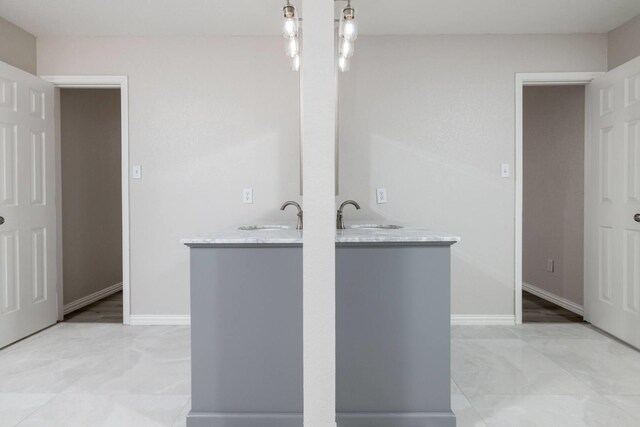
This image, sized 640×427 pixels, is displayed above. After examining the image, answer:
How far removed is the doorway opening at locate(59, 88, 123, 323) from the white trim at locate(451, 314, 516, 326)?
2747 millimetres

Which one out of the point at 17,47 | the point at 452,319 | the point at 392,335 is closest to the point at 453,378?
the point at 392,335

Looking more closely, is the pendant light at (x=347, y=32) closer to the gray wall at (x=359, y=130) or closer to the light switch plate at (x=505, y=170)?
the gray wall at (x=359, y=130)

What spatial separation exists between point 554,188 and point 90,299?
4664mm

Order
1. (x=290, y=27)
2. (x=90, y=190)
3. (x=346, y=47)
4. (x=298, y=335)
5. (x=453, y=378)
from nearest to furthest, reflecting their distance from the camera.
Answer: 1. (x=298, y=335)
2. (x=453, y=378)
3. (x=290, y=27)
4. (x=346, y=47)
5. (x=90, y=190)

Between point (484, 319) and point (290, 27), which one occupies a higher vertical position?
point (290, 27)

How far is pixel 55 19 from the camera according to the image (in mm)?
3072

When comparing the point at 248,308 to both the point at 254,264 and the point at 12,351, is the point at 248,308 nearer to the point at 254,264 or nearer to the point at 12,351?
the point at 254,264

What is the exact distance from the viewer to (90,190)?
4.38 metres

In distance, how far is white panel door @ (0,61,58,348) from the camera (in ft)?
9.53

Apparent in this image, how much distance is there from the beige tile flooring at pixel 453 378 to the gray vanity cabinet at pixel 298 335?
0.29m

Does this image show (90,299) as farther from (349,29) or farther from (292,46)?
(349,29)

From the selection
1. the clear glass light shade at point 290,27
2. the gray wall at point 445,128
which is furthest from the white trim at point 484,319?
the clear glass light shade at point 290,27

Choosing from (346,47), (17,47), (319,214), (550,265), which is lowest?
(550,265)

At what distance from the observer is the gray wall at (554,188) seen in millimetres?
3770
